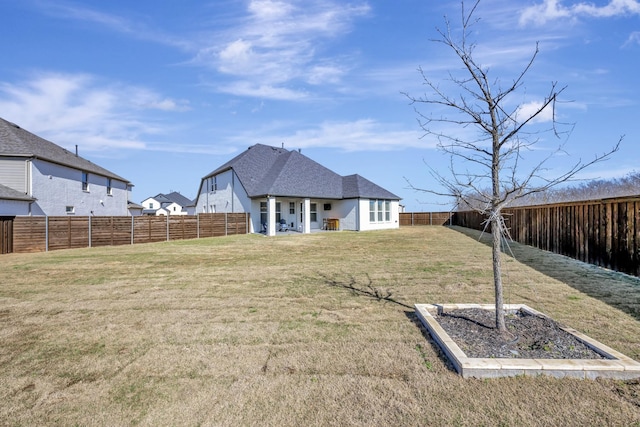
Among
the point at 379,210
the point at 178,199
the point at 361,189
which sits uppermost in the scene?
the point at 178,199

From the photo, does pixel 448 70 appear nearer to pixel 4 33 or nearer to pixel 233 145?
pixel 4 33

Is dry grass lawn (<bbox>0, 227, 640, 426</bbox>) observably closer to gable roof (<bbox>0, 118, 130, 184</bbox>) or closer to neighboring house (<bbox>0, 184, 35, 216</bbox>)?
neighboring house (<bbox>0, 184, 35, 216</bbox>)

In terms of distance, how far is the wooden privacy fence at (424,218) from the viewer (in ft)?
126

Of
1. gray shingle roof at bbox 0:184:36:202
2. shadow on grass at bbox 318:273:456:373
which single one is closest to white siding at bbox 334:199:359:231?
shadow on grass at bbox 318:273:456:373

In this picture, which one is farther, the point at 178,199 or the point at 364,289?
the point at 178,199

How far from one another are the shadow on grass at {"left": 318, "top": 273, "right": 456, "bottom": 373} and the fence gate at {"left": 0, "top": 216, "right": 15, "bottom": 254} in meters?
16.1

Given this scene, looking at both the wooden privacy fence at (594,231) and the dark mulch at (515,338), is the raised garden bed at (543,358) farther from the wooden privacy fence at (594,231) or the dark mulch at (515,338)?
the wooden privacy fence at (594,231)

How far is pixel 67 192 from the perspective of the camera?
21656 millimetres

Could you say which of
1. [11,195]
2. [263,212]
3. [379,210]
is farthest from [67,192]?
[379,210]

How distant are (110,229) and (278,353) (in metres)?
18.1

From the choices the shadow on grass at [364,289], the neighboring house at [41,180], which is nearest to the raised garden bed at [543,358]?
the shadow on grass at [364,289]

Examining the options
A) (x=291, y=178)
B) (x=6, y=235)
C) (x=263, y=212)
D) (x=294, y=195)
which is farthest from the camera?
(x=291, y=178)

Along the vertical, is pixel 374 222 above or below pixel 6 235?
above

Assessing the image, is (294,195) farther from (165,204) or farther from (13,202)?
(165,204)
